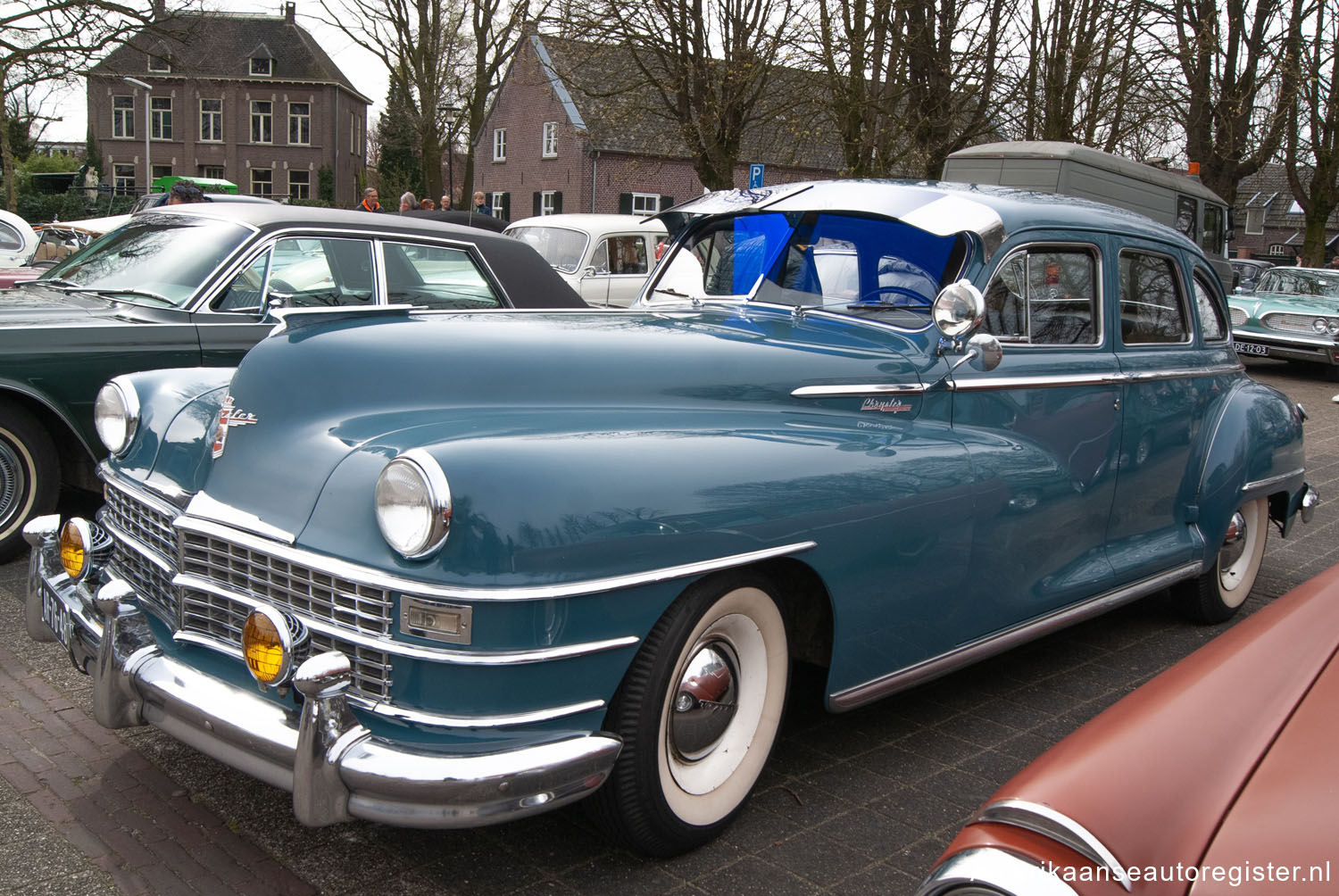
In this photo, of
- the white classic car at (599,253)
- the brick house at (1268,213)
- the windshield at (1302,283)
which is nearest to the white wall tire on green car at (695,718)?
the white classic car at (599,253)

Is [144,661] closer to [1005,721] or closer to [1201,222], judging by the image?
[1005,721]

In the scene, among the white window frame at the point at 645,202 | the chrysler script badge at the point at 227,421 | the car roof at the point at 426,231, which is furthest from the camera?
the white window frame at the point at 645,202

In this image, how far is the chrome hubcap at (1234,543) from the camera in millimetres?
4875

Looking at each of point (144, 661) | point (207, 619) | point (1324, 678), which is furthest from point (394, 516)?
point (1324, 678)

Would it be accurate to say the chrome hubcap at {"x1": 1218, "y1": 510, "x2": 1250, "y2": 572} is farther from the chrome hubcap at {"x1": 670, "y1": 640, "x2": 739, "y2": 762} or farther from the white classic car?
the white classic car

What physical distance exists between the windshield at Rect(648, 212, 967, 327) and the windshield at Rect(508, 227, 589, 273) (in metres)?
7.99

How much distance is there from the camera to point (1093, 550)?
3988 millimetres

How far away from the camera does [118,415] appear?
10.7 ft

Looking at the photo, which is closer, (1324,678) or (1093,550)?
(1324,678)

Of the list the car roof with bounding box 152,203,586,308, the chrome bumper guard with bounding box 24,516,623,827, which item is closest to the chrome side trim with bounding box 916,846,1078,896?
the chrome bumper guard with bounding box 24,516,623,827

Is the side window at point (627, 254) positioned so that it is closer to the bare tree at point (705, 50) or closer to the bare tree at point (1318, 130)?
the bare tree at point (705, 50)

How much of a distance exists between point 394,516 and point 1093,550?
2751 millimetres

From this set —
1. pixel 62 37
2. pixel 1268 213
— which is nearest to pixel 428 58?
pixel 62 37

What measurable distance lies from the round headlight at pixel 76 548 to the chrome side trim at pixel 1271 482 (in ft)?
14.5
